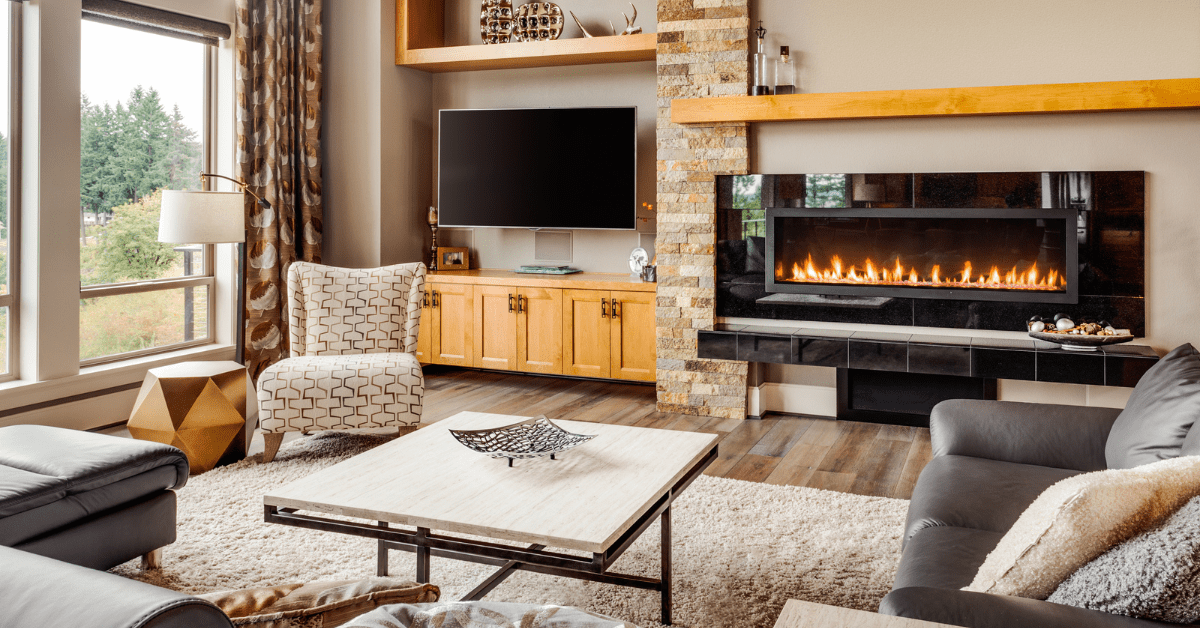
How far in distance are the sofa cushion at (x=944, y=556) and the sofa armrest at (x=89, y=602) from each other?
123 centimetres

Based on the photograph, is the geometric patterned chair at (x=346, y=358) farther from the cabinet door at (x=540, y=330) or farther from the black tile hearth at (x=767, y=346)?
the black tile hearth at (x=767, y=346)

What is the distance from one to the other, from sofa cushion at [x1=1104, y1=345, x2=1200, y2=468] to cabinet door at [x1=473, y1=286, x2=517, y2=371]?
3.56 meters

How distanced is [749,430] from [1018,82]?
206 centimetres

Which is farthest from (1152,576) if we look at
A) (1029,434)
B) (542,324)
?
(542,324)

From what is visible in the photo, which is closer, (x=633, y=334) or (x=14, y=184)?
(x=14, y=184)

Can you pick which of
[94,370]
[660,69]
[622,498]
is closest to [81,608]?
[622,498]

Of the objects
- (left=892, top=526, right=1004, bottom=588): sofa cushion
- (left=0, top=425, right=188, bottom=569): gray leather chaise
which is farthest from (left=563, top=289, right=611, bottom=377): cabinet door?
(left=892, top=526, right=1004, bottom=588): sofa cushion

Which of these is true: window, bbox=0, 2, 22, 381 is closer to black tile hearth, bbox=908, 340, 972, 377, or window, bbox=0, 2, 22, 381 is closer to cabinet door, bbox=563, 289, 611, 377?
cabinet door, bbox=563, 289, 611, 377

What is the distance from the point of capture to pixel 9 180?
3.96 meters

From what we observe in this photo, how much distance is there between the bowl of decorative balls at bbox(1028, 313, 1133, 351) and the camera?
154 inches

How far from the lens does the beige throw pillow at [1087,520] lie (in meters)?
1.26

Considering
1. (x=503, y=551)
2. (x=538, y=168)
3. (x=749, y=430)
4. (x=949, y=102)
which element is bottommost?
(x=749, y=430)

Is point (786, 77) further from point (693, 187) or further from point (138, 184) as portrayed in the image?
point (138, 184)

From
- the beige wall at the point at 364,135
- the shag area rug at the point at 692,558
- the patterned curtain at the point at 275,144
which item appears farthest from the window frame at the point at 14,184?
the beige wall at the point at 364,135
